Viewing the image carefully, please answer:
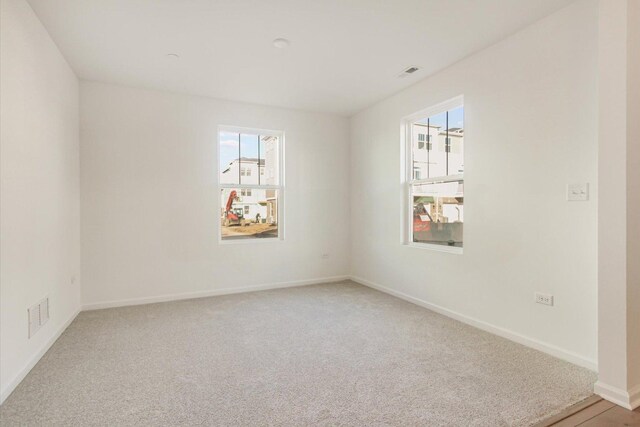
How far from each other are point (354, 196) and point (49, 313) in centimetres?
393

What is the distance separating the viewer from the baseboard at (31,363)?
2056 mm

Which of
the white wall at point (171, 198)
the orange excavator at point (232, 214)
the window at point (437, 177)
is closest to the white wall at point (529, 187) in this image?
the window at point (437, 177)

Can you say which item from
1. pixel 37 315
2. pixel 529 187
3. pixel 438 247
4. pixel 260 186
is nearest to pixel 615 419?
pixel 529 187

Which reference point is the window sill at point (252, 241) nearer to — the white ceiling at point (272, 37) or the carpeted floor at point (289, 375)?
the carpeted floor at point (289, 375)

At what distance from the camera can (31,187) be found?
2514 mm

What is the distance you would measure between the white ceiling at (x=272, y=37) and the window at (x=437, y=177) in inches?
21.3

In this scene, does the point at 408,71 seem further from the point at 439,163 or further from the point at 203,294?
the point at 203,294

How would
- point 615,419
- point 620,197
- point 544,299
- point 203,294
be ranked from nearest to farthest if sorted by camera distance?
point 615,419
point 620,197
point 544,299
point 203,294

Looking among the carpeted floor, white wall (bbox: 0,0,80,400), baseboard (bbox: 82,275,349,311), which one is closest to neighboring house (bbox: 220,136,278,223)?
baseboard (bbox: 82,275,349,311)

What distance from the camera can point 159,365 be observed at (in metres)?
2.49

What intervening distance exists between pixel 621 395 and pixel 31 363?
12.8ft

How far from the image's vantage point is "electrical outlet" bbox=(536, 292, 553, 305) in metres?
2.64

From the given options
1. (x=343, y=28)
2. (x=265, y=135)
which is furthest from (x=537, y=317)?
(x=265, y=135)

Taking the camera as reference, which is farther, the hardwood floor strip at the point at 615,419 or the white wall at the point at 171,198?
the white wall at the point at 171,198
